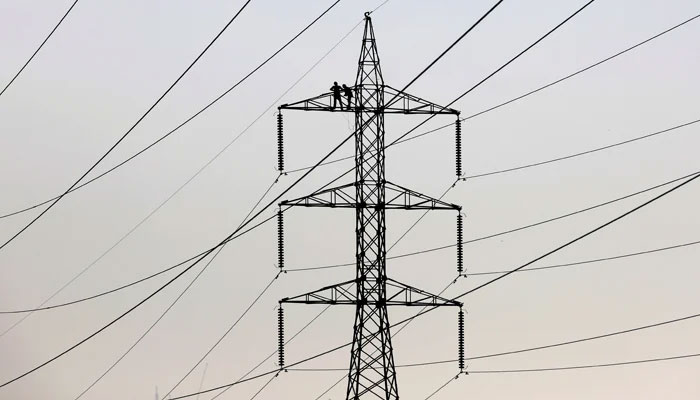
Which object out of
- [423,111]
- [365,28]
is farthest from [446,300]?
[365,28]

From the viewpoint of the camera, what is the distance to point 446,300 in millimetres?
52781

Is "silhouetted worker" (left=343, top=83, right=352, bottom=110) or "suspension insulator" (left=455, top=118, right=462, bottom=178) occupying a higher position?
"silhouetted worker" (left=343, top=83, right=352, bottom=110)

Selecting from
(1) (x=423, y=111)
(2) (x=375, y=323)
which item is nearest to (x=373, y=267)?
(2) (x=375, y=323)

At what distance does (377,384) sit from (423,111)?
8685 mm

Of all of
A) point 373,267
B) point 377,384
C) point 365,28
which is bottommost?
point 377,384

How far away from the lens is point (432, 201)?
176ft

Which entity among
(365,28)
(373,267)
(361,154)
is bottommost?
(373,267)

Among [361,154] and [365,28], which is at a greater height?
[365,28]

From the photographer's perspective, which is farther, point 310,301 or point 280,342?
point 280,342

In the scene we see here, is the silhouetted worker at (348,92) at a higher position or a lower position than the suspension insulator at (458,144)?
higher

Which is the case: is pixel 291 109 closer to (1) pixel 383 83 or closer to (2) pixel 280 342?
(1) pixel 383 83

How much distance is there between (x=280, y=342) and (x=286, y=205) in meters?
5.35

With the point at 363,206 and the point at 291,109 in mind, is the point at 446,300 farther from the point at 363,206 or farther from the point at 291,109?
the point at 291,109

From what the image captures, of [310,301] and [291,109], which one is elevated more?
[291,109]
